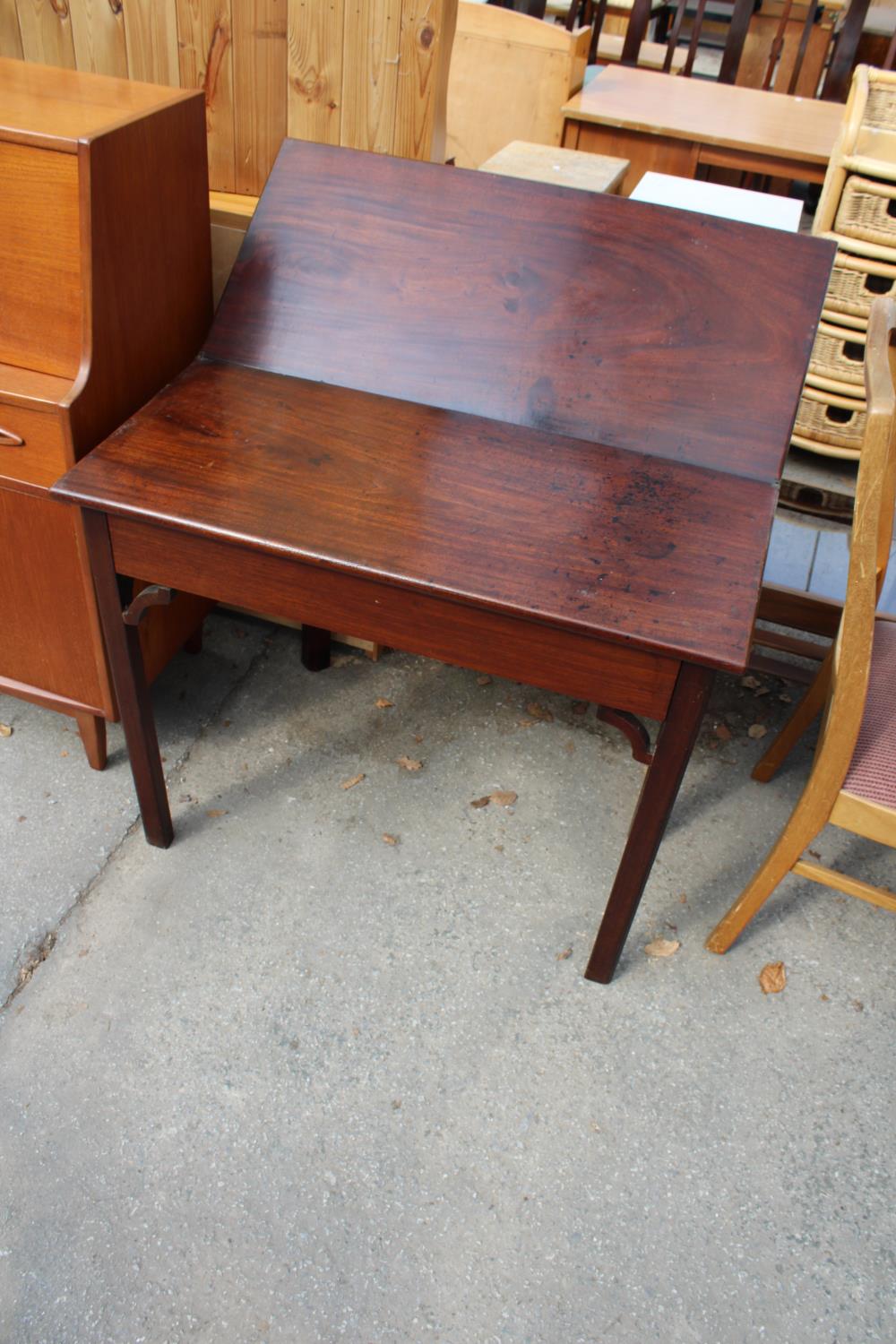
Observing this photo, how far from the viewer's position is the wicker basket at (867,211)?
9.78ft

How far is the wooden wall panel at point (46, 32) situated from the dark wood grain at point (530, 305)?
77 centimetres

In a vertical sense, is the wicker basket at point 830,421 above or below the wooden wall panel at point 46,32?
below

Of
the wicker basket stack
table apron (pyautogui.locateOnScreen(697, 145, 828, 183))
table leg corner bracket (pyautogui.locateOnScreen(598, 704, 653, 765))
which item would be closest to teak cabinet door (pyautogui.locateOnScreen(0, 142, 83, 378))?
table leg corner bracket (pyautogui.locateOnScreen(598, 704, 653, 765))

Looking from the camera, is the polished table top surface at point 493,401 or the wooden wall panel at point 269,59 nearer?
the polished table top surface at point 493,401

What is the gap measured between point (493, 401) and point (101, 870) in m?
1.21

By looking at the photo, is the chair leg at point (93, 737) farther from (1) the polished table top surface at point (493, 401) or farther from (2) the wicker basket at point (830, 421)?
(2) the wicker basket at point (830, 421)

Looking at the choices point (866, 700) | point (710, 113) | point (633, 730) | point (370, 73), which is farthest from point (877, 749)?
point (710, 113)

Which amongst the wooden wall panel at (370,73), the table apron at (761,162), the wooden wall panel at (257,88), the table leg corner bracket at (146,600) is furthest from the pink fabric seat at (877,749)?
the table apron at (761,162)

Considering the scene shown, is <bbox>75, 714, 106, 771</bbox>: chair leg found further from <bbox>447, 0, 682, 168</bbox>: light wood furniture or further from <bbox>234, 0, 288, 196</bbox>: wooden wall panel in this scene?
<bbox>447, 0, 682, 168</bbox>: light wood furniture

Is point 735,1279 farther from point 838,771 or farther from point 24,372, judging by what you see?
point 24,372

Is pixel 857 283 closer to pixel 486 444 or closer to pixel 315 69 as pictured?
pixel 315 69

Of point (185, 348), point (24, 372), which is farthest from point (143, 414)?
point (185, 348)

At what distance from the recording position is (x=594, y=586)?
4.65ft

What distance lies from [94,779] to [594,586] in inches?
52.2
